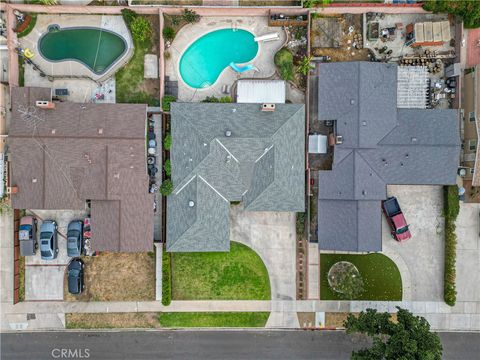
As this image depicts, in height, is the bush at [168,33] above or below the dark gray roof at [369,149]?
above

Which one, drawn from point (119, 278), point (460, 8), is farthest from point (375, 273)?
point (460, 8)

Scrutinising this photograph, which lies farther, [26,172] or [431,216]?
[431,216]

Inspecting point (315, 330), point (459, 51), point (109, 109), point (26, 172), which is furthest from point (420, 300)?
point (26, 172)

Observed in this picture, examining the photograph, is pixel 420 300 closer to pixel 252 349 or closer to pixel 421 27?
pixel 252 349

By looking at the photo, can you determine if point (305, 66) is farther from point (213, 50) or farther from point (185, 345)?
point (185, 345)

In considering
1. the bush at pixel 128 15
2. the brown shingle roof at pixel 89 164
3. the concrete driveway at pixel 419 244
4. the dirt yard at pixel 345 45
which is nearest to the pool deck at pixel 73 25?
the bush at pixel 128 15

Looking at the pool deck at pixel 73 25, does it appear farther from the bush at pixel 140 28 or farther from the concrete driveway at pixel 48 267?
the concrete driveway at pixel 48 267
